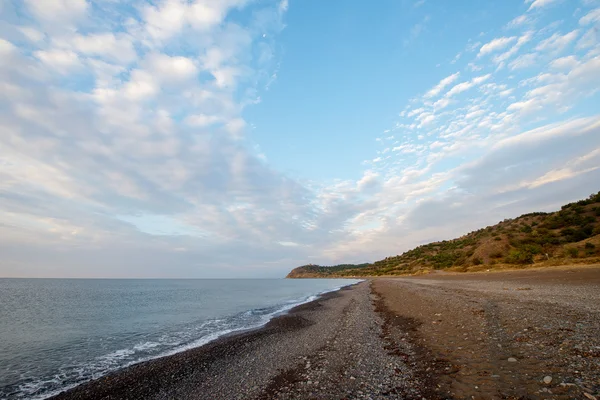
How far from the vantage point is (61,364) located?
1731 centimetres

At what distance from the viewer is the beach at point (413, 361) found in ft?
26.6

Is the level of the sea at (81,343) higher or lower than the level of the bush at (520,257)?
lower

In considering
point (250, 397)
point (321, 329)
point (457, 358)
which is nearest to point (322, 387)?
point (250, 397)

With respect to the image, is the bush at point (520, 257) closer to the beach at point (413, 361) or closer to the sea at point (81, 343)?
the beach at point (413, 361)

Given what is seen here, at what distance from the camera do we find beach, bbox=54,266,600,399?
8.09 m

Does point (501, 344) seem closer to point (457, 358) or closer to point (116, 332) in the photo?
point (457, 358)

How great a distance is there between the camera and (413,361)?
1129 cm

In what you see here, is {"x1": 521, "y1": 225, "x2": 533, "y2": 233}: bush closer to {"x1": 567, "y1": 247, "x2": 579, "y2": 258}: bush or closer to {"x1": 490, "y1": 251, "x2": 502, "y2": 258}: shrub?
{"x1": 490, "y1": 251, "x2": 502, "y2": 258}: shrub

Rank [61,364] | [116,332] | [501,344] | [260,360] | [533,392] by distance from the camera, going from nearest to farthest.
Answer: [533,392] < [501,344] < [260,360] < [61,364] < [116,332]

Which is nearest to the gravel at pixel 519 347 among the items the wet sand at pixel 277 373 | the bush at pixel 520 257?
the wet sand at pixel 277 373

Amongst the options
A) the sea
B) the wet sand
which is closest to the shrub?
the wet sand

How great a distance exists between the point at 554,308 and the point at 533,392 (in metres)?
12.6

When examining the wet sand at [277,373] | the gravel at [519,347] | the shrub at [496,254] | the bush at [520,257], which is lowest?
the wet sand at [277,373]

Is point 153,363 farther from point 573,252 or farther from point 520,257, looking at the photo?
point 520,257
